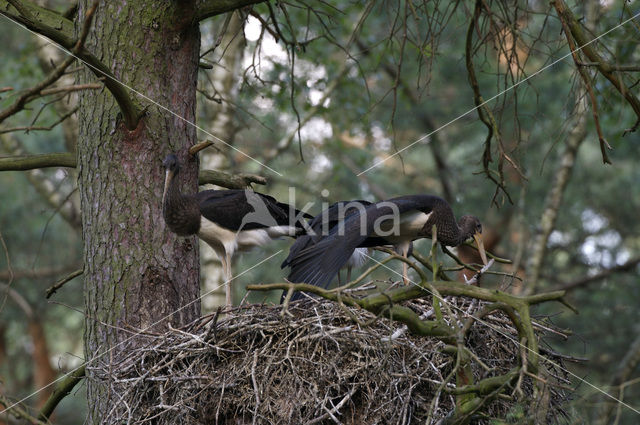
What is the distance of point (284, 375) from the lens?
3.79 m

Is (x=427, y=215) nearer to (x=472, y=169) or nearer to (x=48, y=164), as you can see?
(x=48, y=164)

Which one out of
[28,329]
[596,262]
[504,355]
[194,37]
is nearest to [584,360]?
[504,355]

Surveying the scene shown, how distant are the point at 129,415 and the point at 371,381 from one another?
1142mm

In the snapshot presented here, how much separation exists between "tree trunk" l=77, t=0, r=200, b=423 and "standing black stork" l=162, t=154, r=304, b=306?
33 cm

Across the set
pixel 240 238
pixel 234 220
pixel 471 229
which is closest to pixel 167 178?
pixel 234 220

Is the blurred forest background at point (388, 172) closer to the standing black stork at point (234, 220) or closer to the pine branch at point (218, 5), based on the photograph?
the standing black stork at point (234, 220)

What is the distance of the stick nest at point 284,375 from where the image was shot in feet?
12.2

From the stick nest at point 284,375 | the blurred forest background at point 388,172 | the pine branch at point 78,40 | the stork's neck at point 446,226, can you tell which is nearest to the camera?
the pine branch at point 78,40

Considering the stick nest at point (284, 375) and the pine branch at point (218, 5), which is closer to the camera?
the stick nest at point (284, 375)

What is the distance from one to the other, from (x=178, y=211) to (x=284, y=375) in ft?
3.89

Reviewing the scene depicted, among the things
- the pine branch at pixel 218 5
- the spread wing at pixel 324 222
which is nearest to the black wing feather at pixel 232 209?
the spread wing at pixel 324 222

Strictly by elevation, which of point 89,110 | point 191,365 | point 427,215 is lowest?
point 191,365

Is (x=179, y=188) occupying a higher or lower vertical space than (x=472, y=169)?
lower

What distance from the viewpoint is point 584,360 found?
3.53 metres
